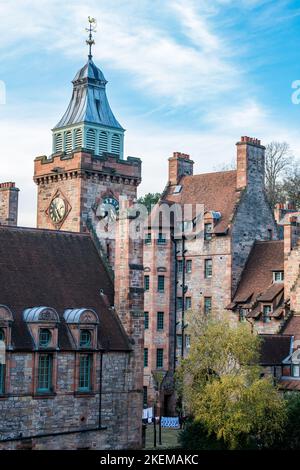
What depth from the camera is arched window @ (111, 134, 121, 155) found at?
59.4 metres

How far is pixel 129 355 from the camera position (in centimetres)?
4753

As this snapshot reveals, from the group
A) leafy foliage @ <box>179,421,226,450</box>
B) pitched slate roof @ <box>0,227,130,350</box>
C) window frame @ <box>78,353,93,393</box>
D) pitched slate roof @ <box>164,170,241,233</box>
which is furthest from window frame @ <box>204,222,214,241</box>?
window frame @ <box>78,353,93,393</box>

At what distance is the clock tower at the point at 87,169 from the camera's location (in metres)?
54.7

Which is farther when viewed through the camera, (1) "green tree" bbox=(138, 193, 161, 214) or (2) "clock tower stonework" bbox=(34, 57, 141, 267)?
(1) "green tree" bbox=(138, 193, 161, 214)

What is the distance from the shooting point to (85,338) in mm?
45375

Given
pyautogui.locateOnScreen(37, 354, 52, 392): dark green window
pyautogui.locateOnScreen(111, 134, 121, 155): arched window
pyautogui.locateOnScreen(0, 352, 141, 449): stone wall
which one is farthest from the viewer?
pyautogui.locateOnScreen(111, 134, 121, 155): arched window

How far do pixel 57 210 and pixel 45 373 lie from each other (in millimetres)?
14841

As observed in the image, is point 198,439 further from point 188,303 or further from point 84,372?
point 188,303

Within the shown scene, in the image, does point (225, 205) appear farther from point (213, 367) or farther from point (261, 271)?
point (213, 367)

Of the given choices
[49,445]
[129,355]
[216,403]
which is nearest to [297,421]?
[216,403]

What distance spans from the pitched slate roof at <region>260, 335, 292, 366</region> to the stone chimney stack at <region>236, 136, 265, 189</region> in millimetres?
13718

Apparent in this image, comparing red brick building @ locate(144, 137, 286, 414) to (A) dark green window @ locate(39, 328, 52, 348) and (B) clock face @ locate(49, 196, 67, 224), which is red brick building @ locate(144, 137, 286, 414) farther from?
(A) dark green window @ locate(39, 328, 52, 348)

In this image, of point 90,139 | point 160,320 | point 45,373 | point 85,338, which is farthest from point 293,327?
point 45,373

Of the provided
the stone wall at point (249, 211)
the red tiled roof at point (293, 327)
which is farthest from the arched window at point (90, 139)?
the red tiled roof at point (293, 327)
